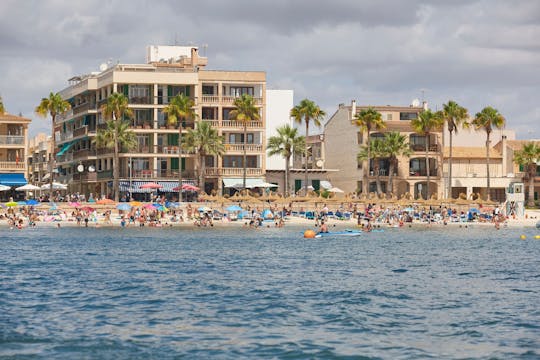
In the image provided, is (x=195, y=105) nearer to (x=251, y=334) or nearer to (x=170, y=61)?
(x=170, y=61)

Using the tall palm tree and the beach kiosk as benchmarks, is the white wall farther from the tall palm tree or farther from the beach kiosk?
the beach kiosk

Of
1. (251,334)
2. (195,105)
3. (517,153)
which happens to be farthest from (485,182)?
(251,334)

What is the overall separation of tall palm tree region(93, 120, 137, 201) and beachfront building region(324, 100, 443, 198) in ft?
93.9

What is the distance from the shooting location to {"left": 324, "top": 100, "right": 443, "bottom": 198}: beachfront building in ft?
382

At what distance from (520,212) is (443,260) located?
162ft

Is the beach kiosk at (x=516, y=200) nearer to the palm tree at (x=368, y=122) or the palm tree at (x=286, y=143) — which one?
the palm tree at (x=368, y=122)

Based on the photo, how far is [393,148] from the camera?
112 metres

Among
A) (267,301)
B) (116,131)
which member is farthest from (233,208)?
(267,301)

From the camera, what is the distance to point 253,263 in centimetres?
5338

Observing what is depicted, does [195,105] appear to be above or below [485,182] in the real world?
above

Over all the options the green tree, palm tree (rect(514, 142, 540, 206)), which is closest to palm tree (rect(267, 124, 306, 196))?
the green tree

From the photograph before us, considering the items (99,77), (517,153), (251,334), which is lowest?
(251,334)

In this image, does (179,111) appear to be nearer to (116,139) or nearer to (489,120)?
(116,139)

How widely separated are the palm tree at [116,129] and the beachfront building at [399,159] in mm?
29171
